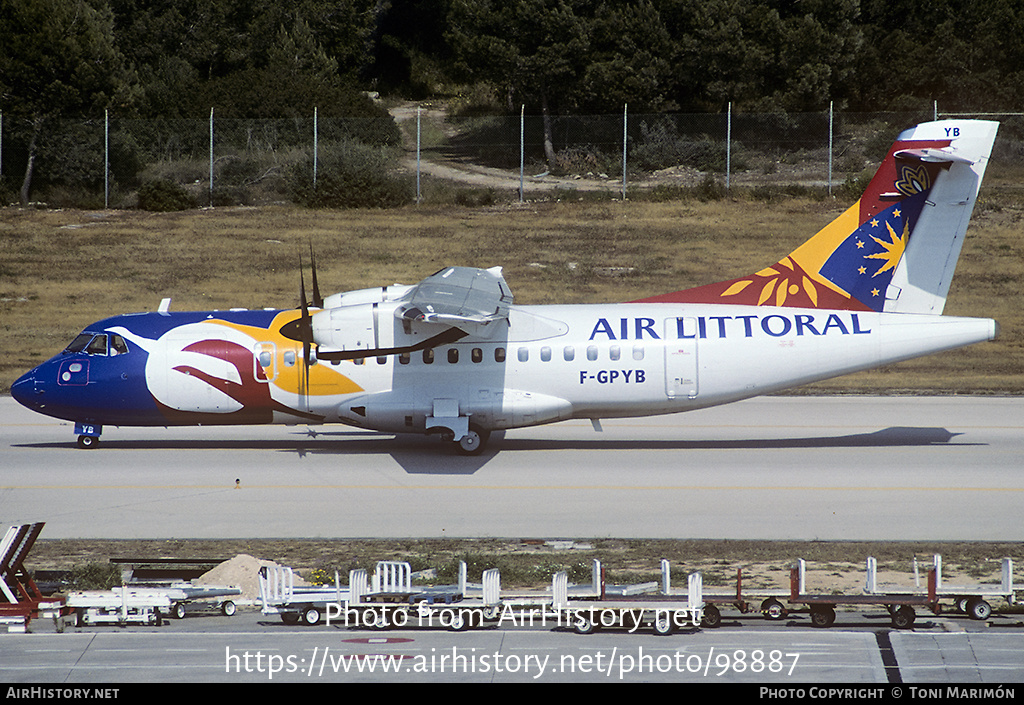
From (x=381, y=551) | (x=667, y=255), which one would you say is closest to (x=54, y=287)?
(x=667, y=255)

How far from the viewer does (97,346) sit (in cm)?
2312

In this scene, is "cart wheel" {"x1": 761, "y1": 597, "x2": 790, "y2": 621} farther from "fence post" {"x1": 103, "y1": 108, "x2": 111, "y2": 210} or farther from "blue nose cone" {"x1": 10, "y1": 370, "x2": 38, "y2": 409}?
"fence post" {"x1": 103, "y1": 108, "x2": 111, "y2": 210}

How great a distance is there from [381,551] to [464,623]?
4.48 meters

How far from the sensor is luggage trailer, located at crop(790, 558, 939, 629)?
12.2 meters

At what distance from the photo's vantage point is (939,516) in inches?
720

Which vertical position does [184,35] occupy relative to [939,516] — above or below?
above

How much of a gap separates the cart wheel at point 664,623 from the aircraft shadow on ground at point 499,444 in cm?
1106

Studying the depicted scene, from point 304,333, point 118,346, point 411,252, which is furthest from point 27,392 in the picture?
point 411,252

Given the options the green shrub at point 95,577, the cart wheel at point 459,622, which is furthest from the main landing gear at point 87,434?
the cart wheel at point 459,622

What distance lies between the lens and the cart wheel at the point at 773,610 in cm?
1248

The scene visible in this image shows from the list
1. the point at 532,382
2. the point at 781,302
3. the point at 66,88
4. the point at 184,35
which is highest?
the point at 184,35

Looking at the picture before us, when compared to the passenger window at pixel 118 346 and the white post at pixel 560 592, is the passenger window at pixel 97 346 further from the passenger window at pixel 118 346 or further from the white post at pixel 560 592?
the white post at pixel 560 592

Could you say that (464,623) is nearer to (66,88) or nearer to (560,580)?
(560,580)
